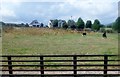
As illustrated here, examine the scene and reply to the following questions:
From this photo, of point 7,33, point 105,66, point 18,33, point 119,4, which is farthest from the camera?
point 18,33

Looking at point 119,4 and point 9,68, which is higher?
point 119,4

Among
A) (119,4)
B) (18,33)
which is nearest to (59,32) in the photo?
(18,33)

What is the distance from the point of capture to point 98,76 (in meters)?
9.72

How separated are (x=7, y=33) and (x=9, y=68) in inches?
1563

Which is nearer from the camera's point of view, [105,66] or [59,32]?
[105,66]

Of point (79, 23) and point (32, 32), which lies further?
point (79, 23)

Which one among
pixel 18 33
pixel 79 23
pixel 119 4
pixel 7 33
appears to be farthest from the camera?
pixel 79 23

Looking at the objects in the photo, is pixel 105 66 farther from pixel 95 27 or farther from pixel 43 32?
pixel 95 27

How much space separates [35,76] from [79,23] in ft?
263

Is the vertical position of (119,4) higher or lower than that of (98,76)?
higher

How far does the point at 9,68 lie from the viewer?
9.75 metres

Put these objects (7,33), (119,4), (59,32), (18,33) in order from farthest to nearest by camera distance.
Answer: (59,32), (18,33), (7,33), (119,4)

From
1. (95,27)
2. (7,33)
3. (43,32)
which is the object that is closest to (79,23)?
(95,27)

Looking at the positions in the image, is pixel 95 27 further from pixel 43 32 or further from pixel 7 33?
pixel 7 33
